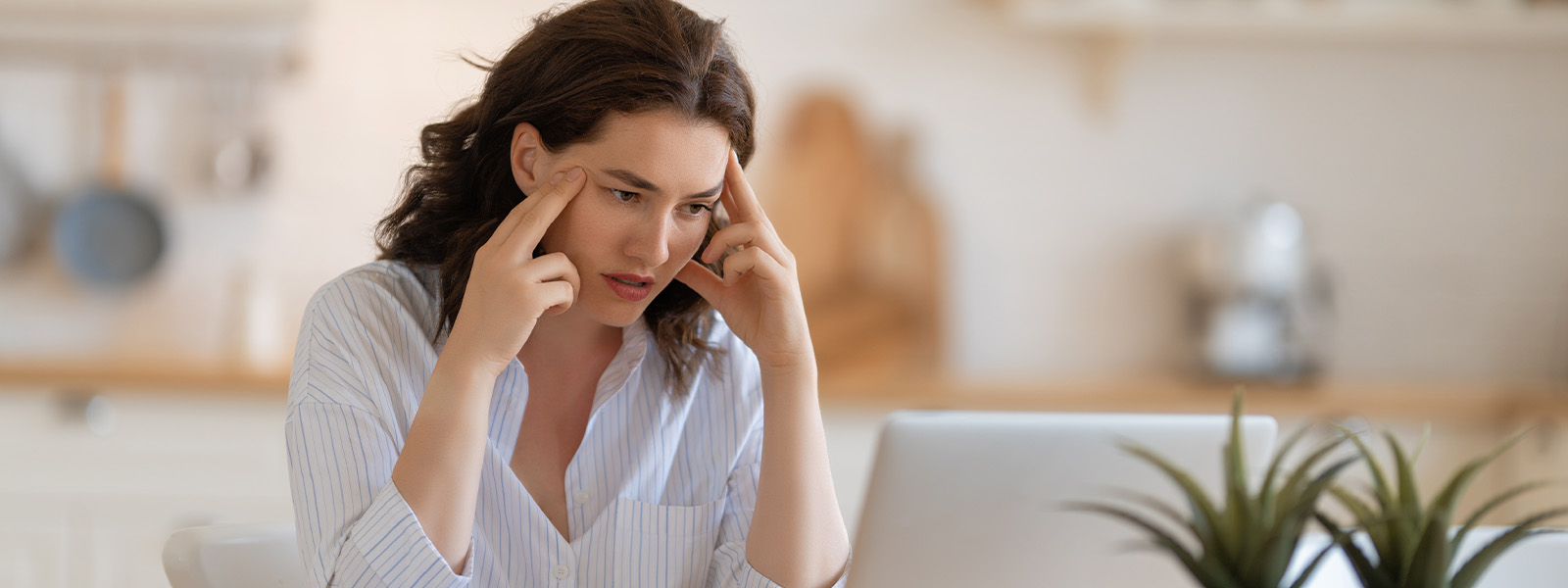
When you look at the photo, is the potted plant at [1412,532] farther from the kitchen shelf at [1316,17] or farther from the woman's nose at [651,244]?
the kitchen shelf at [1316,17]

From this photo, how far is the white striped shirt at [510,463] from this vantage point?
102 cm

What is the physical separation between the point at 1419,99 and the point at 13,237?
3363 mm

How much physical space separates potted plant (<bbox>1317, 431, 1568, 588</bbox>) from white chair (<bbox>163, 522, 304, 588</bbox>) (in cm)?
87

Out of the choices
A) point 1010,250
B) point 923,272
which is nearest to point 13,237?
point 923,272

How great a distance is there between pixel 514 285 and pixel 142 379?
169 centimetres

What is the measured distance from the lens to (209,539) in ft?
3.36

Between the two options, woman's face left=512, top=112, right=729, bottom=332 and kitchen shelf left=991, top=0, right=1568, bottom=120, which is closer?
woman's face left=512, top=112, right=729, bottom=332

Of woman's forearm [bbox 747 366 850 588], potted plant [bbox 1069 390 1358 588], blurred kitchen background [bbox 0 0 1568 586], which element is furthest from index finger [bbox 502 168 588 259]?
blurred kitchen background [bbox 0 0 1568 586]

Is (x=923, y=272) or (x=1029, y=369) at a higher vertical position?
(x=923, y=272)

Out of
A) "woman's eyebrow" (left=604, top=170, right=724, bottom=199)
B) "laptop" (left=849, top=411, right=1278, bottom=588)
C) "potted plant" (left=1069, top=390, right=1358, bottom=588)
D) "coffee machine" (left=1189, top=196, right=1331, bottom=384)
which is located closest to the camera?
"potted plant" (left=1069, top=390, right=1358, bottom=588)

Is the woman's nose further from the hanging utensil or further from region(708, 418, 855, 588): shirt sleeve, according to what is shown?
the hanging utensil

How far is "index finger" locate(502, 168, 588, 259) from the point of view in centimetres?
108

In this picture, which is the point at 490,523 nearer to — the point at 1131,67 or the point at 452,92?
the point at 452,92

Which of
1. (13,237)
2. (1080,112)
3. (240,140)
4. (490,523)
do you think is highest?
(1080,112)
